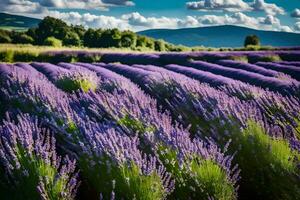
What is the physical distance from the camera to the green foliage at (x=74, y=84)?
7.10m

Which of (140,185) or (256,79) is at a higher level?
(140,185)

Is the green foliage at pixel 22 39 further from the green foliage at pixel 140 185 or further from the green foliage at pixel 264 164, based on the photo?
the green foliage at pixel 140 185

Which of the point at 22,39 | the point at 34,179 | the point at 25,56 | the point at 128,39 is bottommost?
the point at 22,39

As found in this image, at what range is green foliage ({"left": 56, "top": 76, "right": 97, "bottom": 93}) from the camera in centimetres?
710

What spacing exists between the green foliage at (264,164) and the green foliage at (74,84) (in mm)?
4175


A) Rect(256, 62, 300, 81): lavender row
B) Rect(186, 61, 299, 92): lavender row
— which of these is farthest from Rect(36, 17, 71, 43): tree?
Rect(256, 62, 300, 81): lavender row

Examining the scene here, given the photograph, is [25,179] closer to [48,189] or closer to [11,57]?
[48,189]

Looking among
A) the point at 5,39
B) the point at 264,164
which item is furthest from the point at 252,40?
the point at 264,164

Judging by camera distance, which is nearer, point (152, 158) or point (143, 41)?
point (152, 158)

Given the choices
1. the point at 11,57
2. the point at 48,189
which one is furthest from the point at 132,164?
the point at 11,57

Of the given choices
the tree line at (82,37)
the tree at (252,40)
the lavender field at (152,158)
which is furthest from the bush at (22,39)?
the lavender field at (152,158)

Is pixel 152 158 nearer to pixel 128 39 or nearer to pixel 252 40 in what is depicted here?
pixel 128 39

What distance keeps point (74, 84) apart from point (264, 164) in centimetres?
488

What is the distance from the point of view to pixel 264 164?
119 inches
